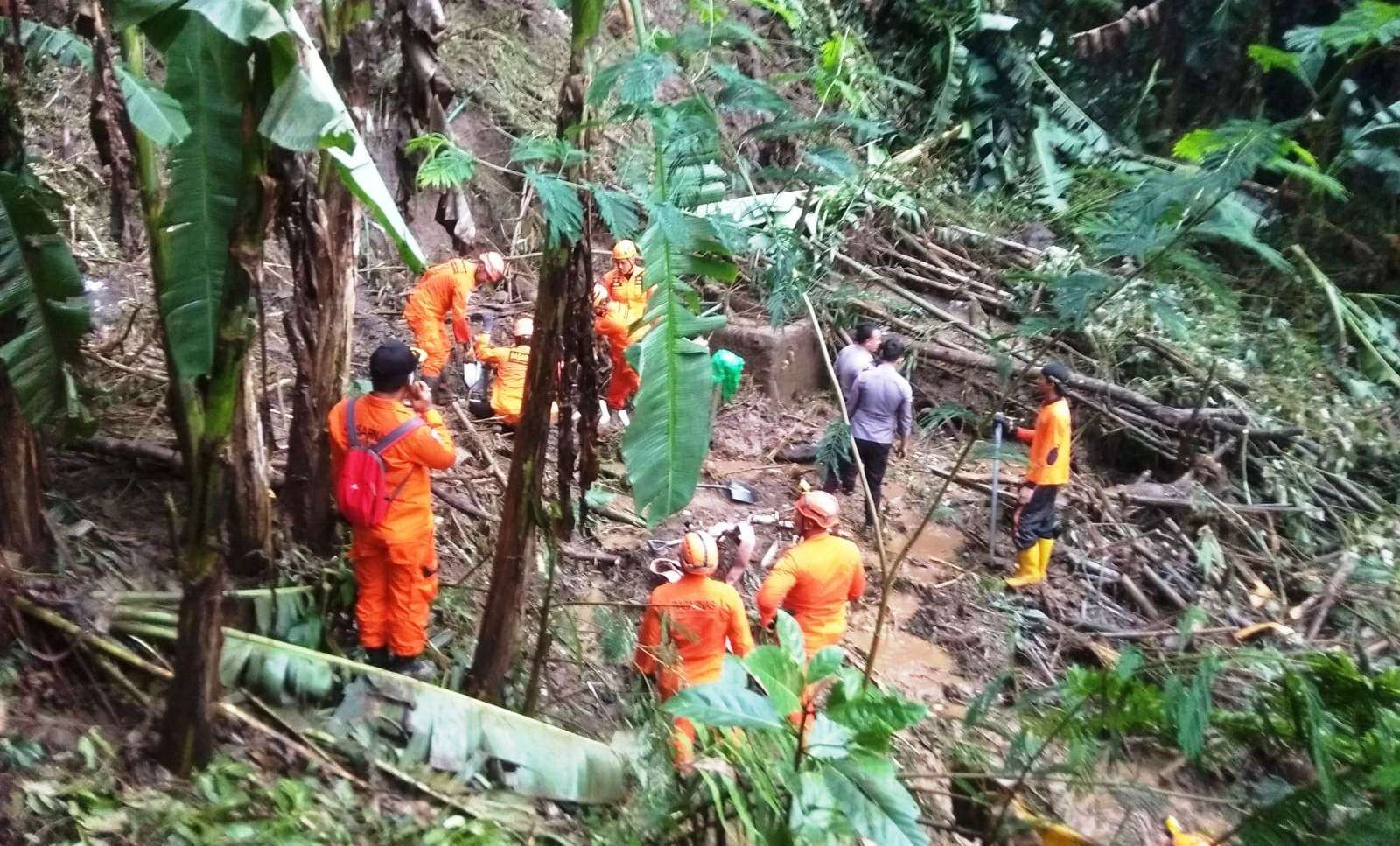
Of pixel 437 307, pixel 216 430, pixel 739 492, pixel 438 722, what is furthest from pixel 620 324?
pixel 216 430

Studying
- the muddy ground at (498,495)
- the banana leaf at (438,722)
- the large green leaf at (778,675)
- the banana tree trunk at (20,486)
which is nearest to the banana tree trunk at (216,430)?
the banana leaf at (438,722)

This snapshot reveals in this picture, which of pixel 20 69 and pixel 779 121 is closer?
pixel 779 121

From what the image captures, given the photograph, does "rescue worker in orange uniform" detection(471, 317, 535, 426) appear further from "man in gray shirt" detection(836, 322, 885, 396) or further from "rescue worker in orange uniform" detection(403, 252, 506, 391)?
"man in gray shirt" detection(836, 322, 885, 396)

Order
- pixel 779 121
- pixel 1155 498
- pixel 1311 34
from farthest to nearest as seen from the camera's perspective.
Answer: pixel 1155 498 → pixel 779 121 → pixel 1311 34

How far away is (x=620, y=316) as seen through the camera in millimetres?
6961

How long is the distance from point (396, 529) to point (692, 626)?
1299mm

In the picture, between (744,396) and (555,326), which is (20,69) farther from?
(744,396)

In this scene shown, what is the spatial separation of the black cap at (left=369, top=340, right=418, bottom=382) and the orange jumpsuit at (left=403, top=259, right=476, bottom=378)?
2982 millimetres

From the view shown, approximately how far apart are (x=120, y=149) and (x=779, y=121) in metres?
2.23

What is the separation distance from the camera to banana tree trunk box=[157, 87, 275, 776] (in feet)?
7.84

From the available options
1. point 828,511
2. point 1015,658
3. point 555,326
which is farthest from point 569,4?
point 1015,658

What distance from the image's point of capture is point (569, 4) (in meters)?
2.91

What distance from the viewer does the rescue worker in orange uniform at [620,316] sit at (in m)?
6.88

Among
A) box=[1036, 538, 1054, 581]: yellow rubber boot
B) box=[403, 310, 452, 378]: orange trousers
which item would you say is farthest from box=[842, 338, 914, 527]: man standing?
box=[403, 310, 452, 378]: orange trousers
